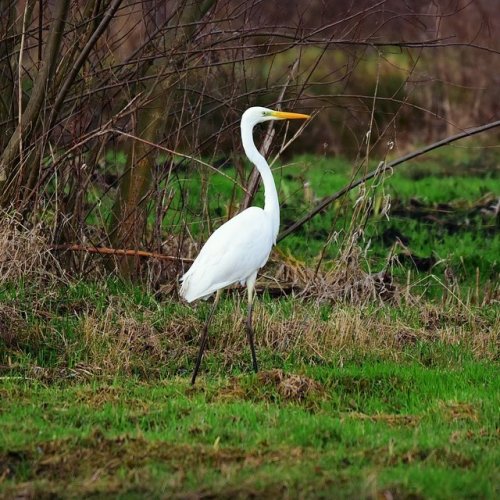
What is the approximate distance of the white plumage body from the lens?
264 inches

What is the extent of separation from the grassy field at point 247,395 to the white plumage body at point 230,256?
0.45 metres

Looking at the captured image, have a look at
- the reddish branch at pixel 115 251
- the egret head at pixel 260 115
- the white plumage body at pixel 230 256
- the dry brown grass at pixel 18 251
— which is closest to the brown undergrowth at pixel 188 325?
the dry brown grass at pixel 18 251

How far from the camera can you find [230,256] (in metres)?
6.68

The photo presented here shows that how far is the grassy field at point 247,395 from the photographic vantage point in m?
4.50

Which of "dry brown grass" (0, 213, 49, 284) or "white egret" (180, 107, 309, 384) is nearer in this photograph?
"white egret" (180, 107, 309, 384)

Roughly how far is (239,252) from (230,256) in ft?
0.19

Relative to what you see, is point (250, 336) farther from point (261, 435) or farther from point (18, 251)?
point (18, 251)

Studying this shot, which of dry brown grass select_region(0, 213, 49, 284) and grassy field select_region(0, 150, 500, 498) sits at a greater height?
dry brown grass select_region(0, 213, 49, 284)

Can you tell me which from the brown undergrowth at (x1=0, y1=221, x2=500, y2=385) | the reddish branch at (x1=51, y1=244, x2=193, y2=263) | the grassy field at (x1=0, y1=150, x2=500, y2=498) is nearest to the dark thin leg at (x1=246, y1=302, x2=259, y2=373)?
the grassy field at (x1=0, y1=150, x2=500, y2=498)

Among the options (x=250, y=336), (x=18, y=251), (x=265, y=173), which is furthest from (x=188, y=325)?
(x=18, y=251)

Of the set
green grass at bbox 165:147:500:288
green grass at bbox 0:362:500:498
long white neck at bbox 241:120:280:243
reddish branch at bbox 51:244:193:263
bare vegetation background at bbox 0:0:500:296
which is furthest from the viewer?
green grass at bbox 165:147:500:288

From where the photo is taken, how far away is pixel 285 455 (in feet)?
15.9

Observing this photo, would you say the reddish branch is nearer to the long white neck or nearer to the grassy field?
the grassy field

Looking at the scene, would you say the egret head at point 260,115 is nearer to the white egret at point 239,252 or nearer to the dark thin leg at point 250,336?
the white egret at point 239,252
